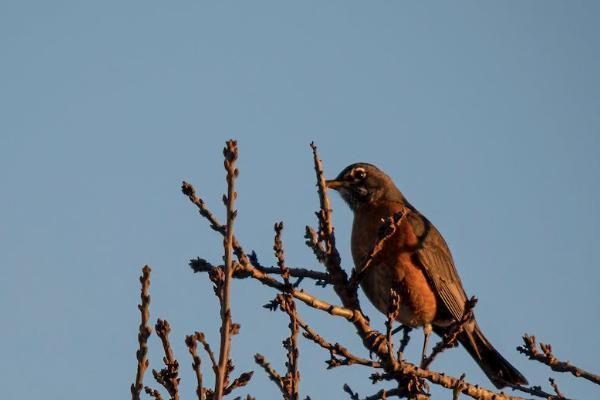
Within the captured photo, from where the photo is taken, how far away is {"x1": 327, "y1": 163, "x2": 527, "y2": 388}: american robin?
762 centimetres

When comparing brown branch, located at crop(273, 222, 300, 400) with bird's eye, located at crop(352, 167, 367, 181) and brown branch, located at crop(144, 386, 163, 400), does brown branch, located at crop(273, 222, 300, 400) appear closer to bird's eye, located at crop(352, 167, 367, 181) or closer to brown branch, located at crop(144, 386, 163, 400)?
brown branch, located at crop(144, 386, 163, 400)

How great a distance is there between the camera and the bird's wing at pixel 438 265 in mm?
7992

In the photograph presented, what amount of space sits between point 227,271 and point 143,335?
0.59 meters

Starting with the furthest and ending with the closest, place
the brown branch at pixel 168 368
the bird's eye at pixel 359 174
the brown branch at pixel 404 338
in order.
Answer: the bird's eye at pixel 359 174 → the brown branch at pixel 404 338 → the brown branch at pixel 168 368

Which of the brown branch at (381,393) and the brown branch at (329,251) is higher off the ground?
the brown branch at (329,251)

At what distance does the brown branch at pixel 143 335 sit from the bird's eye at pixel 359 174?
17.8ft

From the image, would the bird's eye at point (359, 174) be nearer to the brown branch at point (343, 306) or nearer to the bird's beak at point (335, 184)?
the bird's beak at point (335, 184)

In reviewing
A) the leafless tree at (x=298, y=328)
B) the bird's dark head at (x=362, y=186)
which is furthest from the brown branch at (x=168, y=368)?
the bird's dark head at (x=362, y=186)

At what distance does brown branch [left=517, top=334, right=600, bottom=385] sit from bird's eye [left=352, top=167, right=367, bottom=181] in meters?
3.32

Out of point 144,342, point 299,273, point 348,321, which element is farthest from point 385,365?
point 144,342

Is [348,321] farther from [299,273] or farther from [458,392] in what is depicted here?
[458,392]

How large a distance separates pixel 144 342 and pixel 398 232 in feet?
14.8

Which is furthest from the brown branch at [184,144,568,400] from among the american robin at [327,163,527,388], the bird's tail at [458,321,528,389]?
the bird's tail at [458,321,528,389]

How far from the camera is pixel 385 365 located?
18.1ft
